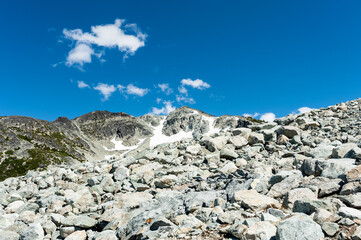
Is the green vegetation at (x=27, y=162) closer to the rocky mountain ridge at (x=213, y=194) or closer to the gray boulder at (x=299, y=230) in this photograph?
the rocky mountain ridge at (x=213, y=194)

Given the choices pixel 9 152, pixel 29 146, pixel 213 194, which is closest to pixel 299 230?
pixel 213 194

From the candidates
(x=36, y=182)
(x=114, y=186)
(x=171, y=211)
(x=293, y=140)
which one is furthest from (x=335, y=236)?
(x=36, y=182)

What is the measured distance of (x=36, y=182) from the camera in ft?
46.3

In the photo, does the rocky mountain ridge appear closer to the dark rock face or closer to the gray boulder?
the gray boulder

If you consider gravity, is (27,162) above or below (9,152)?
below

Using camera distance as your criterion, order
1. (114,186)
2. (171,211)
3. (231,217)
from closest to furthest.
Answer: (231,217) → (171,211) → (114,186)

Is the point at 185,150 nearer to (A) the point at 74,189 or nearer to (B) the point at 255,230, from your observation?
(A) the point at 74,189

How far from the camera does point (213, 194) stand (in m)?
8.67

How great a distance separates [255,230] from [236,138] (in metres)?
11.2

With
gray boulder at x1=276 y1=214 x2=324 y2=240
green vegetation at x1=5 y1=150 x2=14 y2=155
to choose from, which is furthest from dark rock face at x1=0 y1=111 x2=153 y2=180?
gray boulder at x1=276 y1=214 x2=324 y2=240

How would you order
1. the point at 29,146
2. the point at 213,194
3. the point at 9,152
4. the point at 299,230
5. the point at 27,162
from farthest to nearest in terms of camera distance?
the point at 29,146 → the point at 9,152 → the point at 27,162 → the point at 213,194 → the point at 299,230

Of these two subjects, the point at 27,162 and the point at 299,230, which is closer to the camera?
the point at 299,230

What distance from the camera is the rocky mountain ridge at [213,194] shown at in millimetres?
5738

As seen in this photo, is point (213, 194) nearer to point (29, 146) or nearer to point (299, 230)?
point (299, 230)
